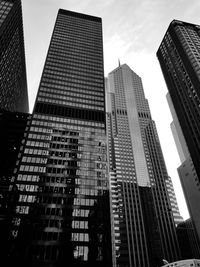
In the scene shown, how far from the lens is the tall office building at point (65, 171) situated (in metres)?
61.4

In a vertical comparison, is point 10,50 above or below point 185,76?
above

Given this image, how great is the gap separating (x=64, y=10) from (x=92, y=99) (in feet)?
274

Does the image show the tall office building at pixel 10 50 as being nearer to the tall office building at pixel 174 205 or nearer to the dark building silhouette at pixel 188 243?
the tall office building at pixel 174 205

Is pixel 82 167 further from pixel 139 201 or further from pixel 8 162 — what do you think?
pixel 139 201

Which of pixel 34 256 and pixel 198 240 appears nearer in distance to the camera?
pixel 34 256

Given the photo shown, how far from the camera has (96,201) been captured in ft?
242

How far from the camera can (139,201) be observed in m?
151

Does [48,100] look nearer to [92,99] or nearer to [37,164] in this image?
[92,99]

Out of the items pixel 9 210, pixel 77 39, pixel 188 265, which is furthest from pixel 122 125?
pixel 9 210

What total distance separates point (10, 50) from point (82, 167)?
221ft

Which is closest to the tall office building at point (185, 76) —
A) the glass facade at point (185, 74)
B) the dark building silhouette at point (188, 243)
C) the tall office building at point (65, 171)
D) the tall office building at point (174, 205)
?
the glass facade at point (185, 74)

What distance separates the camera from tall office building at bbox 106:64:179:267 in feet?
424

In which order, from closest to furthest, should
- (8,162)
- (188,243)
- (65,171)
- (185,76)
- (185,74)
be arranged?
(65,171) < (8,162) < (185,76) < (185,74) < (188,243)

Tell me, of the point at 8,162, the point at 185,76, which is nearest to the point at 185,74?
the point at 185,76
